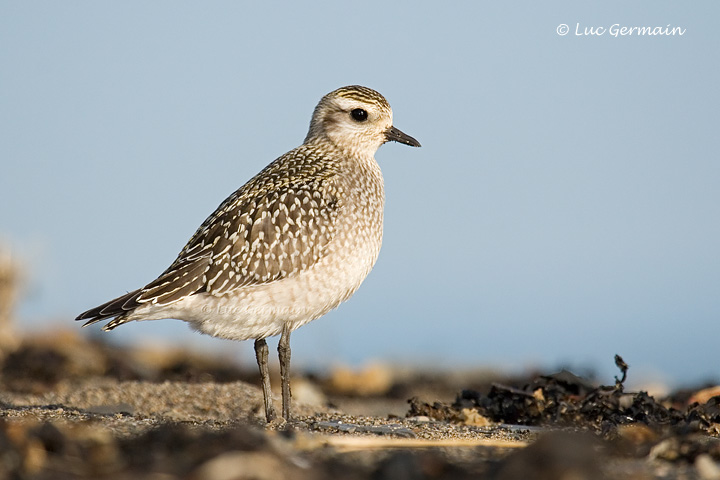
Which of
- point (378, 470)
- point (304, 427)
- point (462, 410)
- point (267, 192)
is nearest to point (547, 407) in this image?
point (462, 410)

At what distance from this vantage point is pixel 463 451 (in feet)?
15.5

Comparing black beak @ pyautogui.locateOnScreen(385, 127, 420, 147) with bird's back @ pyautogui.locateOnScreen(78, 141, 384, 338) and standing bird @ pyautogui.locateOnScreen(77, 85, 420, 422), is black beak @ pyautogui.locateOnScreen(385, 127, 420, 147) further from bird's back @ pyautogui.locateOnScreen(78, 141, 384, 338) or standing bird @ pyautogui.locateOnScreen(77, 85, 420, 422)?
bird's back @ pyautogui.locateOnScreen(78, 141, 384, 338)

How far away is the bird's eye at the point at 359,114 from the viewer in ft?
28.7

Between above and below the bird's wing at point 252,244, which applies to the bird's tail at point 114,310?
below

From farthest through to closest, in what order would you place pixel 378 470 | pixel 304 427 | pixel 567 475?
pixel 304 427 < pixel 378 470 < pixel 567 475

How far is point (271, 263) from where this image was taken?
24.6 feet

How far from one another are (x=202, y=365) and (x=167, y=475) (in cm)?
1093

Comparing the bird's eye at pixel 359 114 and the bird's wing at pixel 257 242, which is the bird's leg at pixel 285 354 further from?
the bird's eye at pixel 359 114

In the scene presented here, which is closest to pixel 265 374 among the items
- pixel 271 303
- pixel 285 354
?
pixel 285 354

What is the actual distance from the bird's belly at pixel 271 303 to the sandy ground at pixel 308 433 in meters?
0.81

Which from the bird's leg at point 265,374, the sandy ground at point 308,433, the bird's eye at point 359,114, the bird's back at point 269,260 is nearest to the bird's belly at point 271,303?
the bird's back at point 269,260

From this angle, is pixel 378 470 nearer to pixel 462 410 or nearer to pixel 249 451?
pixel 249 451

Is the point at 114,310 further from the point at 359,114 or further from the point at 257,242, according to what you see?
the point at 359,114

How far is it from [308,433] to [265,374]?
2.87 metres
